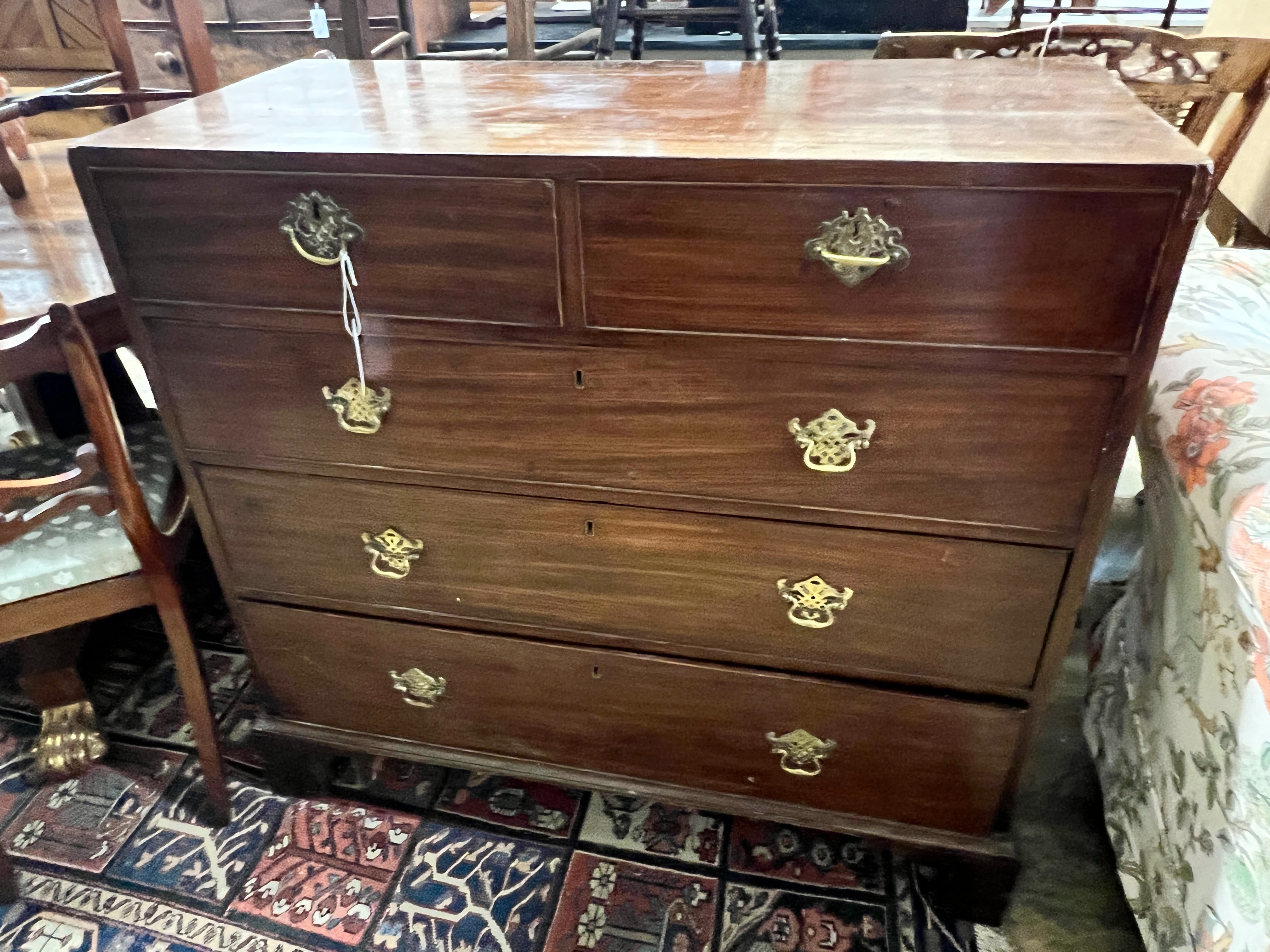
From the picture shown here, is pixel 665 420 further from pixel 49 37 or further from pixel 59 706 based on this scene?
pixel 49 37

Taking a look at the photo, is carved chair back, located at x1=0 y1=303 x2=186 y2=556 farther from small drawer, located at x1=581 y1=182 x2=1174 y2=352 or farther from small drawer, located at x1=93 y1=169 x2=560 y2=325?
small drawer, located at x1=581 y1=182 x2=1174 y2=352

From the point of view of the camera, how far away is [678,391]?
0.87m

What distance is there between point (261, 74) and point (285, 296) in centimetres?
44

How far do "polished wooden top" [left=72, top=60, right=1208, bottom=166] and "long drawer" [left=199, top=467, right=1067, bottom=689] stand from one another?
376mm

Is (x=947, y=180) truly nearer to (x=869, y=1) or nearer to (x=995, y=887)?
(x=995, y=887)

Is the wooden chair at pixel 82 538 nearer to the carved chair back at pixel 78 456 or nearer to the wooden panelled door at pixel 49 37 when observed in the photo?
the carved chair back at pixel 78 456

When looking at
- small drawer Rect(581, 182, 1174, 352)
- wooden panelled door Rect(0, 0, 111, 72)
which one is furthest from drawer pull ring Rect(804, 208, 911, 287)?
wooden panelled door Rect(0, 0, 111, 72)

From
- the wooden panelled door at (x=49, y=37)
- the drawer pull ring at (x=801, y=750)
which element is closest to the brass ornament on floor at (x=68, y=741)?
the drawer pull ring at (x=801, y=750)

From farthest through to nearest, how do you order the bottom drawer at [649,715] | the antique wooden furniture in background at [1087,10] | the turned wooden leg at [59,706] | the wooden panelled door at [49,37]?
the antique wooden furniture in background at [1087,10], the wooden panelled door at [49,37], the turned wooden leg at [59,706], the bottom drawer at [649,715]

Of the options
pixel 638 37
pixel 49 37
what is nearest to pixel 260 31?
pixel 49 37

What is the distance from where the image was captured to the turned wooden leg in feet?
4.50

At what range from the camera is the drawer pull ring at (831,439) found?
2.78ft

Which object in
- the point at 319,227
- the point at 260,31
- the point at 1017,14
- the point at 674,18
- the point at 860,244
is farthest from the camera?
the point at 1017,14

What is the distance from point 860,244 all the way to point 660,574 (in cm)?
43
